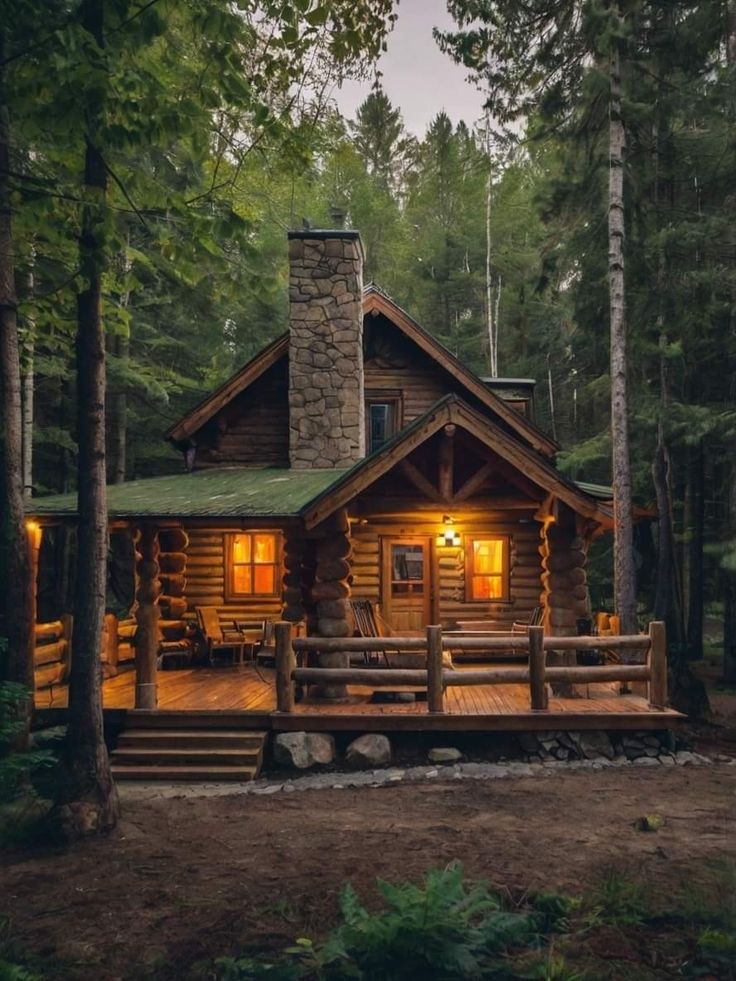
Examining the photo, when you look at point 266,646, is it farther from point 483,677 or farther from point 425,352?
point 425,352

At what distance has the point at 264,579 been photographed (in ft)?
49.8

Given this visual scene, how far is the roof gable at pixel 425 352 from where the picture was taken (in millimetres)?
14898

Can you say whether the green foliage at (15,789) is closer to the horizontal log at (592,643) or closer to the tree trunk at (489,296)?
the horizontal log at (592,643)

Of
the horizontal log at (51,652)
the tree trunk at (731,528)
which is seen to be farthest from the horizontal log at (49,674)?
the tree trunk at (731,528)

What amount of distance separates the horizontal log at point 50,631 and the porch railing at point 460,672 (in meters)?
5.06

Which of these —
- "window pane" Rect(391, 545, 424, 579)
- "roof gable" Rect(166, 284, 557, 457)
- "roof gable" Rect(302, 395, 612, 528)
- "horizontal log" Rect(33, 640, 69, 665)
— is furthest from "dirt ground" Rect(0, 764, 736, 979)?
"roof gable" Rect(166, 284, 557, 457)

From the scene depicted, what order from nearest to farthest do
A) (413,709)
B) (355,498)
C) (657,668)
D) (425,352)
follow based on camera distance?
(657,668), (413,709), (355,498), (425,352)

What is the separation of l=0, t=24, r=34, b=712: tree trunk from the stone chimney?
692 cm

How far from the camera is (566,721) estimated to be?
9.34 metres

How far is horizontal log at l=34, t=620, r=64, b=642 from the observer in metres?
11.7

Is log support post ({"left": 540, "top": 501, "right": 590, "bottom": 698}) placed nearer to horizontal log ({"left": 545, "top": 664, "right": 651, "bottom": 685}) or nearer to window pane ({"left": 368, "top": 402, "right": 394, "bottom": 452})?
horizontal log ({"left": 545, "top": 664, "right": 651, "bottom": 685})

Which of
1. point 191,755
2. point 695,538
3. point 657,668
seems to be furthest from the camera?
point 695,538

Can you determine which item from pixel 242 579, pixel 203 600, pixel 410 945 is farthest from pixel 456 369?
pixel 410 945

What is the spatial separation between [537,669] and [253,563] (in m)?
7.77
